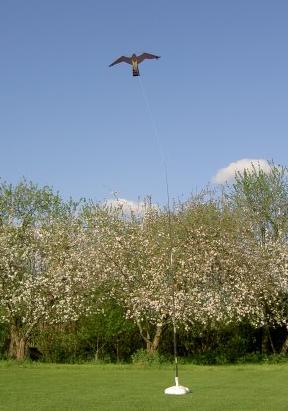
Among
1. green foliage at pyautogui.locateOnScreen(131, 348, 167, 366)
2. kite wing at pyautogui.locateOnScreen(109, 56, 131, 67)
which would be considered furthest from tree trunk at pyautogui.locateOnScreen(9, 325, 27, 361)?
kite wing at pyautogui.locateOnScreen(109, 56, 131, 67)

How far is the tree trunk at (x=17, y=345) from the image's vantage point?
32.4 metres

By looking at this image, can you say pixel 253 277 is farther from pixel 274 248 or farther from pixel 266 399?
pixel 266 399

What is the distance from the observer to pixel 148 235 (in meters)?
34.2

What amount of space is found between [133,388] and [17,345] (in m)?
14.9

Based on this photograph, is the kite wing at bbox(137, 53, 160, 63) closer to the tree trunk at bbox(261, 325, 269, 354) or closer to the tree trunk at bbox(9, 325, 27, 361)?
the tree trunk at bbox(9, 325, 27, 361)

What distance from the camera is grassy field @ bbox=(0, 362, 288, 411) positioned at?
50.5 feet

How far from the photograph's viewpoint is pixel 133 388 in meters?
19.6

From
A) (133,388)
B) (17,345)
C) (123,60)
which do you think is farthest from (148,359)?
(123,60)

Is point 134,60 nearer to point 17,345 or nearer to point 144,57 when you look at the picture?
point 144,57

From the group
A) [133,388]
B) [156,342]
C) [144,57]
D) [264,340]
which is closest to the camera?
[144,57]

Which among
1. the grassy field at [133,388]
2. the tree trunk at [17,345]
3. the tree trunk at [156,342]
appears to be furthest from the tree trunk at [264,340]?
the tree trunk at [17,345]

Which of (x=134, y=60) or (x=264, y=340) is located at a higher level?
(x=134, y=60)

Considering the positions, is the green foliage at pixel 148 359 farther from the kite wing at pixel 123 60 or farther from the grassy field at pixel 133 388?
the kite wing at pixel 123 60

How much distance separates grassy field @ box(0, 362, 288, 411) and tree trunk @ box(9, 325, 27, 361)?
305 centimetres
